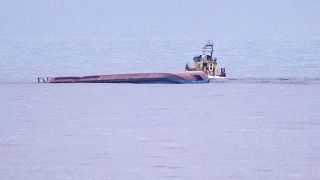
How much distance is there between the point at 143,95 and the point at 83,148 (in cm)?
2329

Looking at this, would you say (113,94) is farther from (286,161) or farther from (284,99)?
(286,161)

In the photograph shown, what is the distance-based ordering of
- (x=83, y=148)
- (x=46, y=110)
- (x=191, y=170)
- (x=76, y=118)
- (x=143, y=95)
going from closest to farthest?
(x=191, y=170) < (x=83, y=148) < (x=76, y=118) < (x=46, y=110) < (x=143, y=95)

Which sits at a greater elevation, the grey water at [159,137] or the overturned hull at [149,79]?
Answer: the overturned hull at [149,79]

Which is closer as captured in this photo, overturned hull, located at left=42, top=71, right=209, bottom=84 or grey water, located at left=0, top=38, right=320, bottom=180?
grey water, located at left=0, top=38, right=320, bottom=180

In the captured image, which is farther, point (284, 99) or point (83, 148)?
point (284, 99)

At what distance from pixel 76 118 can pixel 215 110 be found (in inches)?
244

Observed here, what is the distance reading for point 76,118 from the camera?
29.5m

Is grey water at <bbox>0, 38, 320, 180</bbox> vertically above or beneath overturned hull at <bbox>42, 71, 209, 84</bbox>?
beneath

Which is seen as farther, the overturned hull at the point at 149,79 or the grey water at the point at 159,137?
the overturned hull at the point at 149,79

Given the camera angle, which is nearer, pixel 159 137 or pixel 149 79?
pixel 159 137

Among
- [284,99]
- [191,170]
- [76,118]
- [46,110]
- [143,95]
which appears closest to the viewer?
[191,170]

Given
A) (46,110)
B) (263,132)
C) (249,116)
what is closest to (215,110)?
(249,116)

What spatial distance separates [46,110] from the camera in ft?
109

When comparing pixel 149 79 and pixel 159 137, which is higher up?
pixel 149 79
